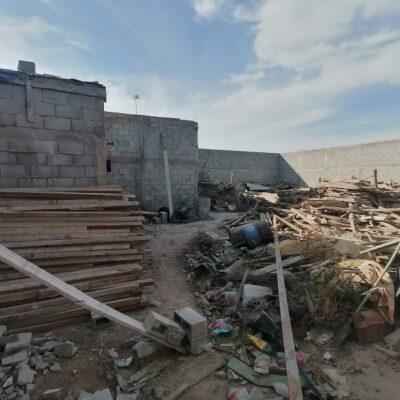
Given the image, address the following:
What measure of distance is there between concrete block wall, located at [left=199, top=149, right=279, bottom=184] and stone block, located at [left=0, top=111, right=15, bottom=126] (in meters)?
13.7

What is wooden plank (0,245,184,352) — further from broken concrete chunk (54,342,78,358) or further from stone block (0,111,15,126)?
stone block (0,111,15,126)

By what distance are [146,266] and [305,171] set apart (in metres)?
17.3

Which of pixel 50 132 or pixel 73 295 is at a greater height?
pixel 50 132

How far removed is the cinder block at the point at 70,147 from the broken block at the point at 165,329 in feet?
12.0

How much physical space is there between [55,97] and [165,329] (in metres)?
4.58

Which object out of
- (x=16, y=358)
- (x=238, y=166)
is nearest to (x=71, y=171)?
(x=16, y=358)

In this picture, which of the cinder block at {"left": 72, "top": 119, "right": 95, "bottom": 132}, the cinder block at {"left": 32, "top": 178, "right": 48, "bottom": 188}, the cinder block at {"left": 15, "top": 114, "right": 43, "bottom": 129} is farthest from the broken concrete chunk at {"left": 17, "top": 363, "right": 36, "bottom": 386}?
the cinder block at {"left": 72, "top": 119, "right": 95, "bottom": 132}

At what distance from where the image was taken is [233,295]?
490 cm

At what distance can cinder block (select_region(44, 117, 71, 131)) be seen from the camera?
531cm

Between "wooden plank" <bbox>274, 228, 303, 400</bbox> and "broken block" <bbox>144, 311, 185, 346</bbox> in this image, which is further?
"broken block" <bbox>144, 311, 185, 346</bbox>

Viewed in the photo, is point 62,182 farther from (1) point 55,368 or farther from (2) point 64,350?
(1) point 55,368

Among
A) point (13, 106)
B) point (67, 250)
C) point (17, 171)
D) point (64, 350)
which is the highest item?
point (13, 106)

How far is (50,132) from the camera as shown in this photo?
5348 mm

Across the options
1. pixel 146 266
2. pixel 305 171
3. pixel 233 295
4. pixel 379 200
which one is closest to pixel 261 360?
pixel 233 295
